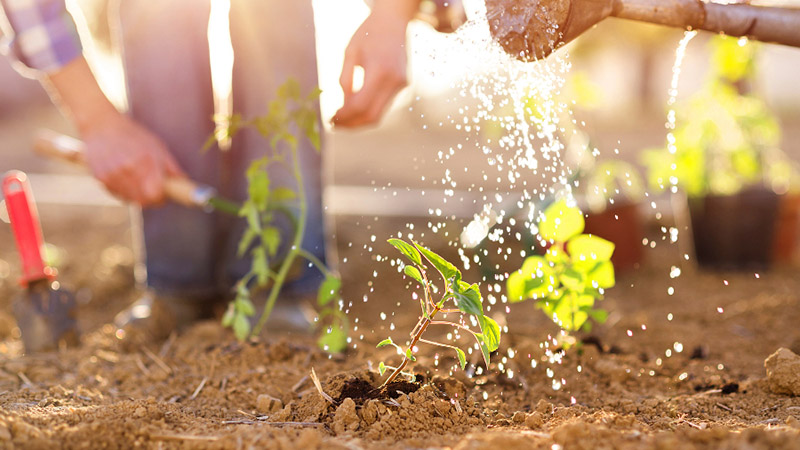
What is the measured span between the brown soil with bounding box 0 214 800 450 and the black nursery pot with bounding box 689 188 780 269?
1.29ft

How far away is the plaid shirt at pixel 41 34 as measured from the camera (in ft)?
5.86

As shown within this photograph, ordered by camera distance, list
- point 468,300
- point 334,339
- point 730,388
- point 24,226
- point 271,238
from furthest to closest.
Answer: point 24,226 → point 271,238 → point 334,339 → point 730,388 → point 468,300

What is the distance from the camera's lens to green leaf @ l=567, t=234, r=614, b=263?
1417mm

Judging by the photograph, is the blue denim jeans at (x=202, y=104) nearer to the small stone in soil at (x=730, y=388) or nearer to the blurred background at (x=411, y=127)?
the blurred background at (x=411, y=127)

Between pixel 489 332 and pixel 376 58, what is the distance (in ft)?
2.35

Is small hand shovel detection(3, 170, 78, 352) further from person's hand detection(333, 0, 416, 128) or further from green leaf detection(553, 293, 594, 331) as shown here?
green leaf detection(553, 293, 594, 331)

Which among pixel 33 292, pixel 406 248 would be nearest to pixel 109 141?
pixel 33 292

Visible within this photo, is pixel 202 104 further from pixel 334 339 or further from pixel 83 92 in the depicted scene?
pixel 334 339

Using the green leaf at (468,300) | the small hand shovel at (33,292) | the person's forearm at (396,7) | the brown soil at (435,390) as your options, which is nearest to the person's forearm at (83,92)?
the small hand shovel at (33,292)

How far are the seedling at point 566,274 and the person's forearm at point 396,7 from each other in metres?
0.55

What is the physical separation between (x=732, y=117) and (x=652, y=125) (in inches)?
248

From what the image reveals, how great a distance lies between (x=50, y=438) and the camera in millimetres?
1071

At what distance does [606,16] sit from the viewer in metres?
1.34

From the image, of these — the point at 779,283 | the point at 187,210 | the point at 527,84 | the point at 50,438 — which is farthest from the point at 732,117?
the point at 50,438
